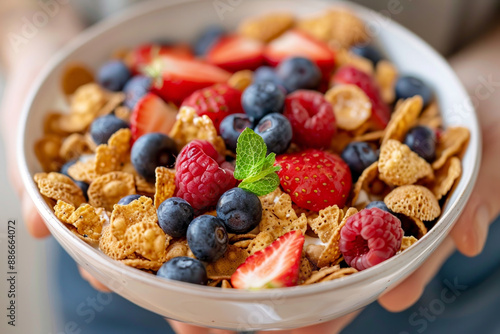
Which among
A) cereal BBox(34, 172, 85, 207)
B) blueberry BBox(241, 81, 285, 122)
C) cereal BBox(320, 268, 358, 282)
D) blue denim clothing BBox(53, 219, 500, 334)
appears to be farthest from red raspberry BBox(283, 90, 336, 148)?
blue denim clothing BBox(53, 219, 500, 334)

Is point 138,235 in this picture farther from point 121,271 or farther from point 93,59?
point 93,59

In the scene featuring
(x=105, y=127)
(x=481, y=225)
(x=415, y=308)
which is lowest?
(x=415, y=308)

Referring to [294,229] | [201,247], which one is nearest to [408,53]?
[294,229]

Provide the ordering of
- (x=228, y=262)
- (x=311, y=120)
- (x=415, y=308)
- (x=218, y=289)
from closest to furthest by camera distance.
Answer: (x=218, y=289) < (x=228, y=262) < (x=311, y=120) < (x=415, y=308)

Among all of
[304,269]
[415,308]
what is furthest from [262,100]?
[415,308]

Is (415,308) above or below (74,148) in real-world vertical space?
below

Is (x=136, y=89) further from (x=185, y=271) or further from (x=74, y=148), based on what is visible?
(x=185, y=271)

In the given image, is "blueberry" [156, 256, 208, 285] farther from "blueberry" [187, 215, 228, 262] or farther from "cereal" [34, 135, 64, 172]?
"cereal" [34, 135, 64, 172]
